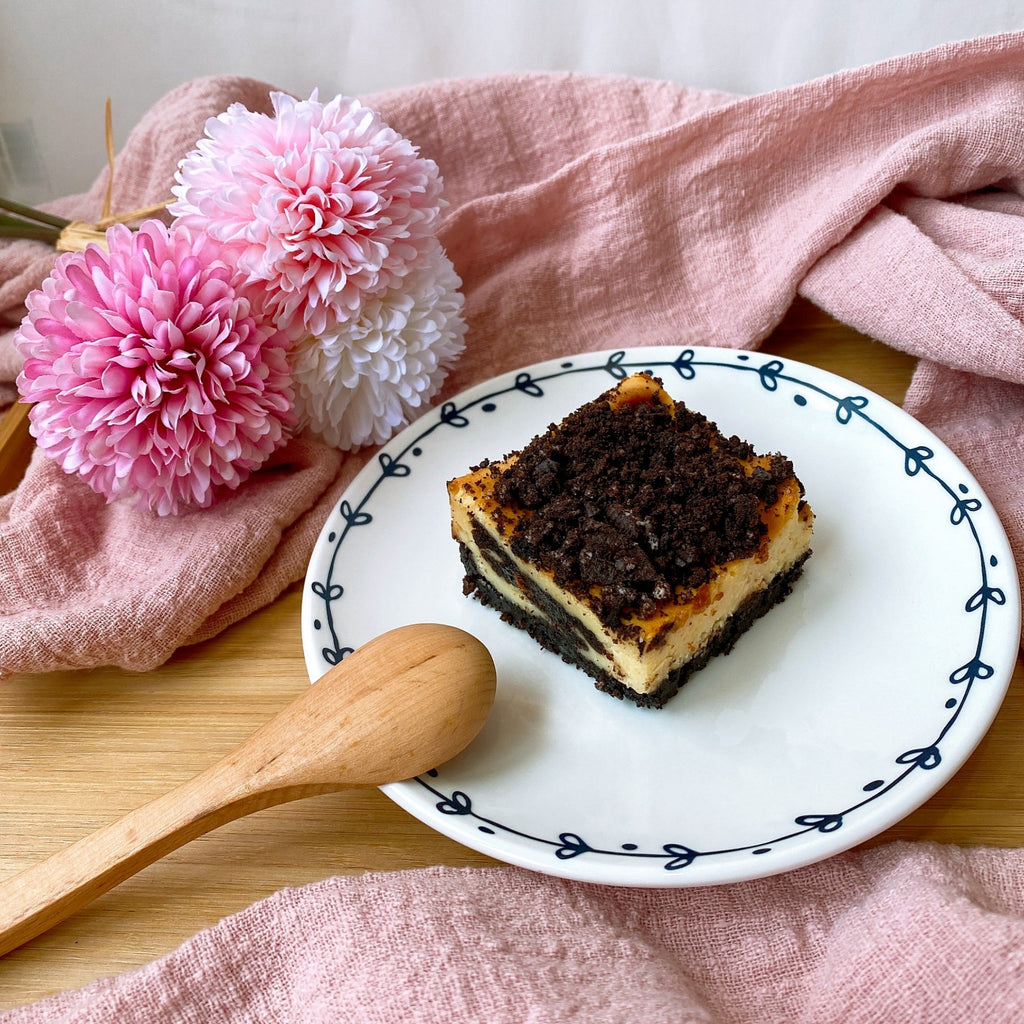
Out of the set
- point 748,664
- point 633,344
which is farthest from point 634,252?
point 748,664

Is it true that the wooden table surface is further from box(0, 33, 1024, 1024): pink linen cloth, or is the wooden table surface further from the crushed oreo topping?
the crushed oreo topping

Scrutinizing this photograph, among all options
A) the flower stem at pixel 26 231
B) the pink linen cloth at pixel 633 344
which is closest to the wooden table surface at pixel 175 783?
the pink linen cloth at pixel 633 344

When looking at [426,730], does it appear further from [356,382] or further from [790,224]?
[790,224]

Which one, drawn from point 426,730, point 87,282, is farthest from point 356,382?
point 426,730

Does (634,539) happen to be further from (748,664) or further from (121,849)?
(121,849)

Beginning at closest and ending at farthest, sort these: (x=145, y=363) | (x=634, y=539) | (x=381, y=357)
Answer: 1. (x=634, y=539)
2. (x=145, y=363)
3. (x=381, y=357)

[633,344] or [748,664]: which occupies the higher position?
[633,344]

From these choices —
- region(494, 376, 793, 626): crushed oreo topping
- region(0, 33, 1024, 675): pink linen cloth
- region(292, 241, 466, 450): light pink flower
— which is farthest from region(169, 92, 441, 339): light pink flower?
region(494, 376, 793, 626): crushed oreo topping

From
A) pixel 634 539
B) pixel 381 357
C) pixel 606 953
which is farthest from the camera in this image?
pixel 381 357
